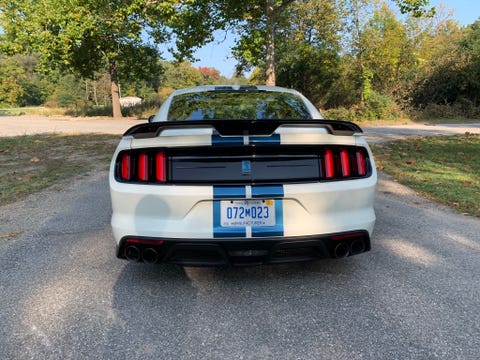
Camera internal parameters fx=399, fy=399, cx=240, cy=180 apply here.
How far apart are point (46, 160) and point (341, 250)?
8.26m

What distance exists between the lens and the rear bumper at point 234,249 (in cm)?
265

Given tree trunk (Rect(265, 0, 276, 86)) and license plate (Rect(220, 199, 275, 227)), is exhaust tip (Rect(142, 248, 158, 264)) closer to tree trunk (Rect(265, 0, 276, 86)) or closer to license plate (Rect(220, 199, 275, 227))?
license plate (Rect(220, 199, 275, 227))

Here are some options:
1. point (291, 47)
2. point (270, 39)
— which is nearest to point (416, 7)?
point (270, 39)

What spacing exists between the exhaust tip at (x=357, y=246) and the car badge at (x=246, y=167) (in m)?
0.92

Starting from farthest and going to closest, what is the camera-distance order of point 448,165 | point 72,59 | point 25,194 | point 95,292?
point 72,59, point 448,165, point 25,194, point 95,292

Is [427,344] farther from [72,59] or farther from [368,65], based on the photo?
[72,59]

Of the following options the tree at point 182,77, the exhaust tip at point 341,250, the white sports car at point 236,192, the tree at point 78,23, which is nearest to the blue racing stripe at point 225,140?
the white sports car at point 236,192

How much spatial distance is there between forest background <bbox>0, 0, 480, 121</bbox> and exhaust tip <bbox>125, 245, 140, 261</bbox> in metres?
14.6

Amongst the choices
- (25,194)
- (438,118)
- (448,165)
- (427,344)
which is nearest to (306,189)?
(427,344)

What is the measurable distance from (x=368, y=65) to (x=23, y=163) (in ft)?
68.2

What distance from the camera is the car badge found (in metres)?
2.69

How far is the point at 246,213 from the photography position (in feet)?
8.71

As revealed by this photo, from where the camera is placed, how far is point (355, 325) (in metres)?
2.46

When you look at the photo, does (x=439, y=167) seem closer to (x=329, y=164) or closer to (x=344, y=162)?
(x=344, y=162)
